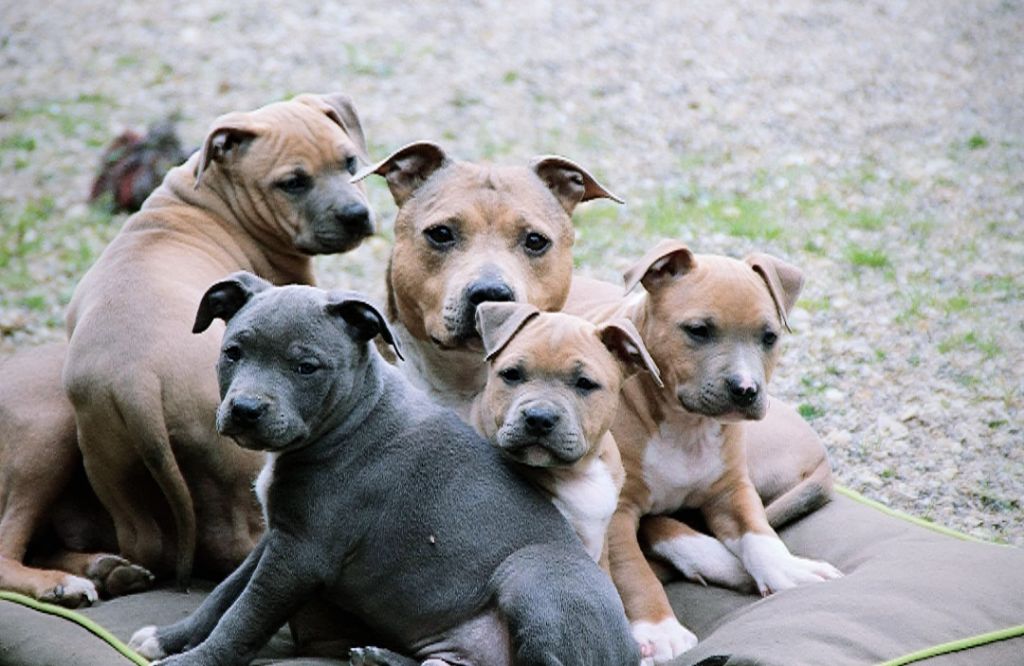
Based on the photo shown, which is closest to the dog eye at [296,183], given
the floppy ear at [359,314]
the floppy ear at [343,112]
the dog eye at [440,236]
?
the floppy ear at [343,112]

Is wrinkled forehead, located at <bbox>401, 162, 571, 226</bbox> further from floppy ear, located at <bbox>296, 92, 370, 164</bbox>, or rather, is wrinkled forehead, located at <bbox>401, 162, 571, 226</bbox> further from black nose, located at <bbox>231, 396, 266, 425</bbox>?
black nose, located at <bbox>231, 396, 266, 425</bbox>

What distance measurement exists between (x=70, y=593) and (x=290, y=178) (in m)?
A: 2.03

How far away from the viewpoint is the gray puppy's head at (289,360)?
4.62m

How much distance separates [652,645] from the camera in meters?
5.23

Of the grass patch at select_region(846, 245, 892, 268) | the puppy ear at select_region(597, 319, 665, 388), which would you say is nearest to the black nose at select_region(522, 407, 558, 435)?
the puppy ear at select_region(597, 319, 665, 388)

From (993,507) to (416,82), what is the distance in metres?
7.91

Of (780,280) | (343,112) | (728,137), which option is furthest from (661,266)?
(728,137)

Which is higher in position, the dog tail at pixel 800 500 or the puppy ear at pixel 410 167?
the puppy ear at pixel 410 167

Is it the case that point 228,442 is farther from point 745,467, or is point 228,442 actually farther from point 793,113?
point 793,113

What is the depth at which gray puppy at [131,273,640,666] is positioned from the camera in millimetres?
4637

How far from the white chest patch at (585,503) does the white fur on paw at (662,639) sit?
0.34 m

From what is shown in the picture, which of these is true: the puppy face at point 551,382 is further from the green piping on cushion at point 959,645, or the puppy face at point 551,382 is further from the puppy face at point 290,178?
the puppy face at point 290,178

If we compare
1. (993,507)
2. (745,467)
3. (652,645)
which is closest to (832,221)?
(993,507)

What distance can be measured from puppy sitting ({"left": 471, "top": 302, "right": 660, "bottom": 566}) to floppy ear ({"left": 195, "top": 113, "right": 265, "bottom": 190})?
1787 millimetres
